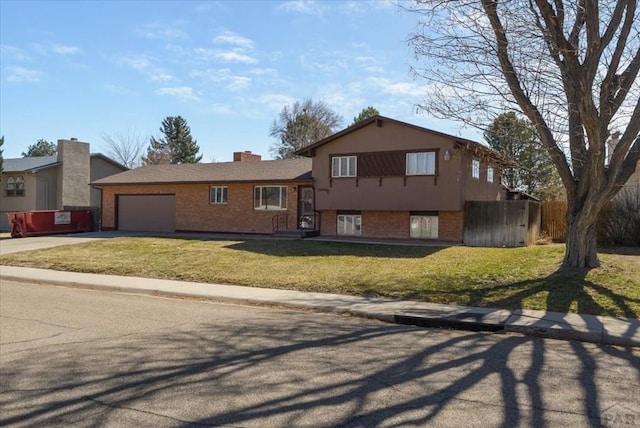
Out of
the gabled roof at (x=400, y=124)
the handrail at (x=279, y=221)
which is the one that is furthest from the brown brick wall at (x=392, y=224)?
the gabled roof at (x=400, y=124)

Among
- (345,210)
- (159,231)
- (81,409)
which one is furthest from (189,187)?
(81,409)

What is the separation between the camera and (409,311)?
9625 mm

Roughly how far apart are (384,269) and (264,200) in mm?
12750

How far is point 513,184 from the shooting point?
35.1m

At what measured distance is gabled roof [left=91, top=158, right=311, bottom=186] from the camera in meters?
26.2

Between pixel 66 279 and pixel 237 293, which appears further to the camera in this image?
pixel 66 279

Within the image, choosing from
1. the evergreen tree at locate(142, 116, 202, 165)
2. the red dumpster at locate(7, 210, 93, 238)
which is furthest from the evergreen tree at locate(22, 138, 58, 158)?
the red dumpster at locate(7, 210, 93, 238)

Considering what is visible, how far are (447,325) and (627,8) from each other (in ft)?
23.8

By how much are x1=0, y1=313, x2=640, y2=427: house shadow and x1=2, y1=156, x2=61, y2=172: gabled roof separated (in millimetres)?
Result: 33820

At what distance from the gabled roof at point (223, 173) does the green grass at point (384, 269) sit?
478cm

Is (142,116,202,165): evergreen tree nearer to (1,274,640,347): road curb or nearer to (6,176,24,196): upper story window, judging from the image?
(6,176,24,196): upper story window

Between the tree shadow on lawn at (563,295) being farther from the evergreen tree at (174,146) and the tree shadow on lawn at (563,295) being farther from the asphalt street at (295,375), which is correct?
the evergreen tree at (174,146)

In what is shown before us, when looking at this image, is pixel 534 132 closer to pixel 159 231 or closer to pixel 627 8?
pixel 627 8

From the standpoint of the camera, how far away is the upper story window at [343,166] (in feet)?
77.0
